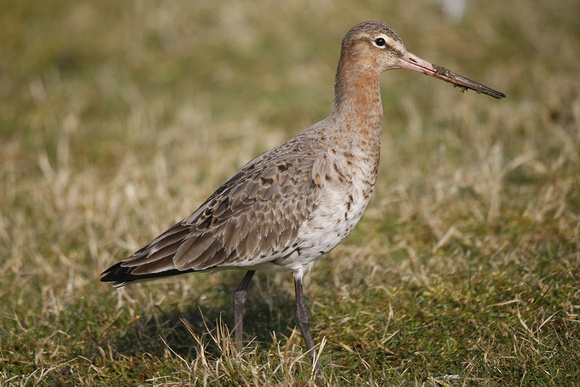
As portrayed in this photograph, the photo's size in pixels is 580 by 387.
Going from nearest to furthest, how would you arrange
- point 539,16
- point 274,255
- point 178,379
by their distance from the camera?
point 178,379, point 274,255, point 539,16

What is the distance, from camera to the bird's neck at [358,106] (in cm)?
513


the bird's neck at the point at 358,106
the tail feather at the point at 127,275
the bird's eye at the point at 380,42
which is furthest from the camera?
the bird's eye at the point at 380,42

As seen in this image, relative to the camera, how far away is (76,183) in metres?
8.19

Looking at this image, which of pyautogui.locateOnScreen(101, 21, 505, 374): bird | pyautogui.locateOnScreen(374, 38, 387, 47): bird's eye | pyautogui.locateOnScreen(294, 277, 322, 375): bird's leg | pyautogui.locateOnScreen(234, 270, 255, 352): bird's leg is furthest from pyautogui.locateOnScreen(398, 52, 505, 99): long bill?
pyautogui.locateOnScreen(234, 270, 255, 352): bird's leg

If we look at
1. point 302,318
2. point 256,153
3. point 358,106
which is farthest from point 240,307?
point 256,153

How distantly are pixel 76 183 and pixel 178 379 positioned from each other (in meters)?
4.23

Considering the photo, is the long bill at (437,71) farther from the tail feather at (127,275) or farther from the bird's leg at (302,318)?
the tail feather at (127,275)

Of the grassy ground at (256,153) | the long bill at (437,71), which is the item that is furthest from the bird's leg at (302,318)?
the long bill at (437,71)

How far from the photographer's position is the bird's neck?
202 inches

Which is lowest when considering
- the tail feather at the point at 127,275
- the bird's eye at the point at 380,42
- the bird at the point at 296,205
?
the tail feather at the point at 127,275

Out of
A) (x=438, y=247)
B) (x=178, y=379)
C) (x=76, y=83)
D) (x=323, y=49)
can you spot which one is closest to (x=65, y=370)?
(x=178, y=379)

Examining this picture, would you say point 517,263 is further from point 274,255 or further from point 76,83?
point 76,83

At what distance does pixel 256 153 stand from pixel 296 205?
407 centimetres

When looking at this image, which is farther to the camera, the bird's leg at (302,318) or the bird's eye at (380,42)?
the bird's eye at (380,42)
